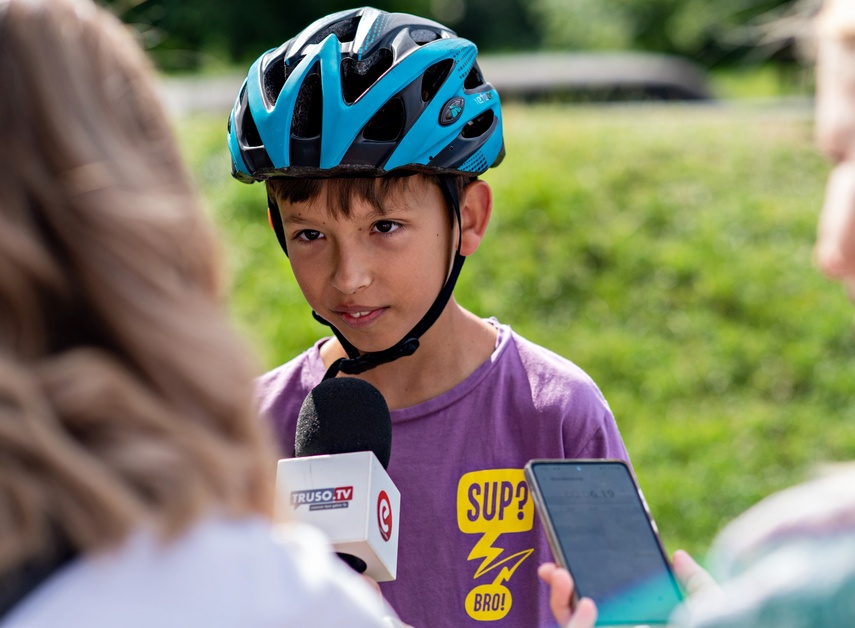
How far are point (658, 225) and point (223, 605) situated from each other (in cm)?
805

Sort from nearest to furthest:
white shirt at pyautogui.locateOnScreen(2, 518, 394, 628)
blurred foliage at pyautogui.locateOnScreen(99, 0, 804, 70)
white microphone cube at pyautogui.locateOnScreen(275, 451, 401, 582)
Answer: white shirt at pyautogui.locateOnScreen(2, 518, 394, 628), white microphone cube at pyautogui.locateOnScreen(275, 451, 401, 582), blurred foliage at pyautogui.locateOnScreen(99, 0, 804, 70)

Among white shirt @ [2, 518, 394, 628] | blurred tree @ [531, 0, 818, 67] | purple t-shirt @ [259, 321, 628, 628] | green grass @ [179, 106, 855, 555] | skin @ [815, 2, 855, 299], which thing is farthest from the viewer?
blurred tree @ [531, 0, 818, 67]

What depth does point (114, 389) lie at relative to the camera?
4.69 feet

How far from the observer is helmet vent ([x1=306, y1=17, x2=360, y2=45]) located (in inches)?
130

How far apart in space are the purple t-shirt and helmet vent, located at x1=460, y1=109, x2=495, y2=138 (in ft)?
2.31

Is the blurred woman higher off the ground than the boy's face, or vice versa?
the blurred woman

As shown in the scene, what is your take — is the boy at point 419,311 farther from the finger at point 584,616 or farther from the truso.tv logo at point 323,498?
the finger at point 584,616

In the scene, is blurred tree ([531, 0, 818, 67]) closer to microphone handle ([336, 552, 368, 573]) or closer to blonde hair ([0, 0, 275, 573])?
microphone handle ([336, 552, 368, 573])

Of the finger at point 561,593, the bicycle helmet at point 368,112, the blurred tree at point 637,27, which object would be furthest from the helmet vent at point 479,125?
the blurred tree at point 637,27

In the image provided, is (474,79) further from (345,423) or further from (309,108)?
(345,423)

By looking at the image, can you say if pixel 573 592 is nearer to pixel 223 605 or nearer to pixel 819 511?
pixel 819 511

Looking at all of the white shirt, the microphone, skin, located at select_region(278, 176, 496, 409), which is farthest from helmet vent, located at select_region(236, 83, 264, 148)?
the white shirt

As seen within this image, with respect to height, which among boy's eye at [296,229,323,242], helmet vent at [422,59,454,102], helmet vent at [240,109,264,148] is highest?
helmet vent at [422,59,454,102]

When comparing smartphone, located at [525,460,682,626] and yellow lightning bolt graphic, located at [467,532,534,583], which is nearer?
smartphone, located at [525,460,682,626]
